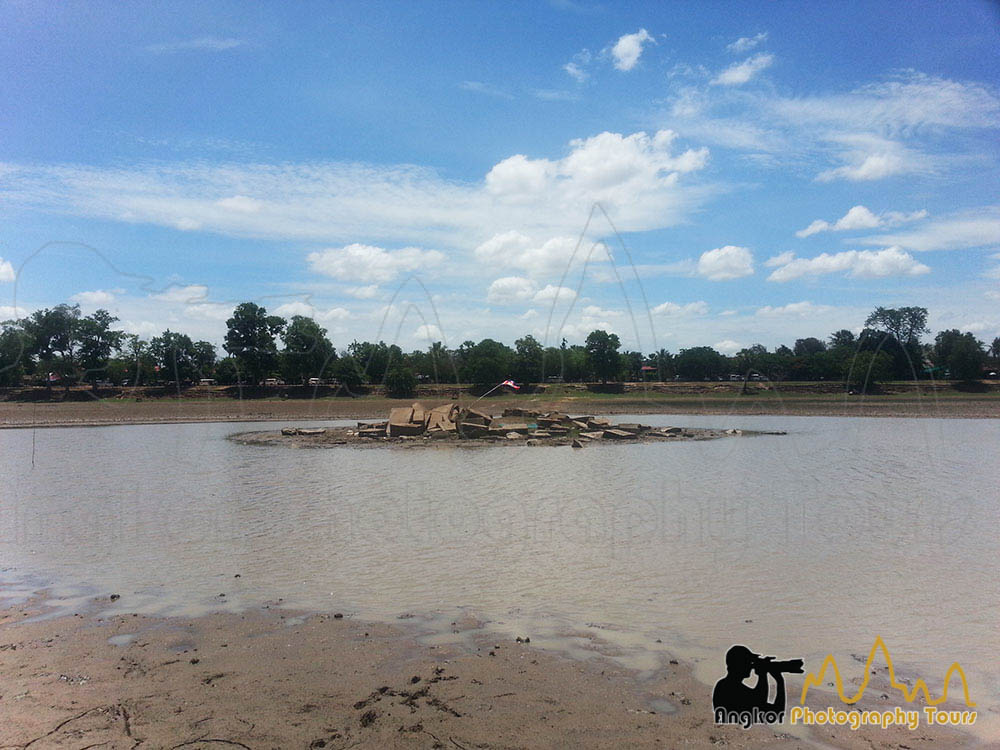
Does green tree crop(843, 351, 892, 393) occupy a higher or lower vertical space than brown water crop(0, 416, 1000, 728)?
higher

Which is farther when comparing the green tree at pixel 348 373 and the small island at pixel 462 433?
the green tree at pixel 348 373

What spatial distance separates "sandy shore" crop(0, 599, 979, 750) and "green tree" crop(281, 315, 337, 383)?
68.5 meters

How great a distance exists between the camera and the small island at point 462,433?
109ft

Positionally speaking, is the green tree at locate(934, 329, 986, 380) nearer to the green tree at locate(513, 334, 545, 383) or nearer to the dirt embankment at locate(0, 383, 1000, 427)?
the dirt embankment at locate(0, 383, 1000, 427)

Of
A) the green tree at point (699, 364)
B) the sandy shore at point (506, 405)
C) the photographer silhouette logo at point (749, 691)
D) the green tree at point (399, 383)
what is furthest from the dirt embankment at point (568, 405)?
the photographer silhouette logo at point (749, 691)

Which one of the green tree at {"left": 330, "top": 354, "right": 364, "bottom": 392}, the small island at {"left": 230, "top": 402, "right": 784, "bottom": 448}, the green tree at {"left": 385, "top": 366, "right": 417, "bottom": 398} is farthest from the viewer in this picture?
the green tree at {"left": 330, "top": 354, "right": 364, "bottom": 392}

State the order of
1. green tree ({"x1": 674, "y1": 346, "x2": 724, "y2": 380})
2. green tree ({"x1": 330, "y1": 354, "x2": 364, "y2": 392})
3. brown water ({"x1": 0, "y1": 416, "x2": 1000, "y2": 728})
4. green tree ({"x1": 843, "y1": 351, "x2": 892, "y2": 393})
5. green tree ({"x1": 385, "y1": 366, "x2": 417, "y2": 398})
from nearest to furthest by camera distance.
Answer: brown water ({"x1": 0, "y1": 416, "x2": 1000, "y2": 728}), green tree ({"x1": 385, "y1": 366, "x2": 417, "y2": 398}), green tree ({"x1": 330, "y1": 354, "x2": 364, "y2": 392}), green tree ({"x1": 843, "y1": 351, "x2": 892, "y2": 393}), green tree ({"x1": 674, "y1": 346, "x2": 724, "y2": 380})

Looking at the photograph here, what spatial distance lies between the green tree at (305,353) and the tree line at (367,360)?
0.11 m

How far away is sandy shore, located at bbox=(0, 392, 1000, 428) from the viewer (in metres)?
50.8

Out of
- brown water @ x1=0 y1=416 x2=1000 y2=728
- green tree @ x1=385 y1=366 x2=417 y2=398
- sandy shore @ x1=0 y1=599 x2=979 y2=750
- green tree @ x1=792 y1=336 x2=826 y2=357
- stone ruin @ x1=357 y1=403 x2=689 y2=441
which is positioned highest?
green tree @ x1=792 y1=336 x2=826 y2=357

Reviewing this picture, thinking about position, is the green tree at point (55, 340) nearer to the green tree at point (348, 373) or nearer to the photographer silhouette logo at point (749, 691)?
the green tree at point (348, 373)

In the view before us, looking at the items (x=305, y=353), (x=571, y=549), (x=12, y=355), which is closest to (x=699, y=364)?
(x=305, y=353)

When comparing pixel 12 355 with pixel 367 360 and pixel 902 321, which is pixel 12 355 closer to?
pixel 367 360

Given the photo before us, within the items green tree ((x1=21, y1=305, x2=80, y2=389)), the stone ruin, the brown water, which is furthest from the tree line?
the brown water
